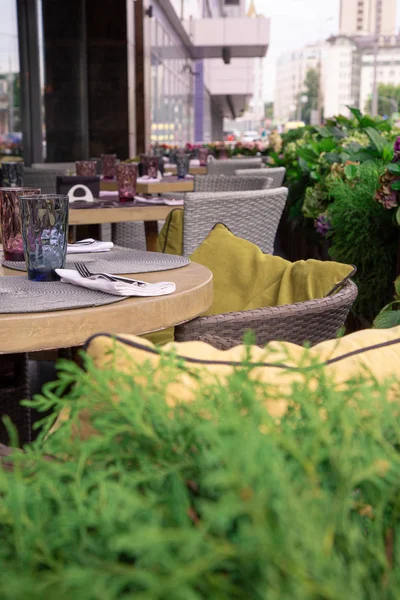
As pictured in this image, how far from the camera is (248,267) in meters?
2.12

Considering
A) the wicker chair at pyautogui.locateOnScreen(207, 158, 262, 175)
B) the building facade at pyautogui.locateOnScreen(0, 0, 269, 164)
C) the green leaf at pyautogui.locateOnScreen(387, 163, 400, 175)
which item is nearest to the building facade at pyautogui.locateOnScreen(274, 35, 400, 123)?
the building facade at pyautogui.locateOnScreen(0, 0, 269, 164)

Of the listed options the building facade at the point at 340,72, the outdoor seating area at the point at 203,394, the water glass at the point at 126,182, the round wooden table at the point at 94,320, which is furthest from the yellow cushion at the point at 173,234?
the building facade at the point at 340,72

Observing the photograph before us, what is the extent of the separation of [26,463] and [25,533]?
0.41 ft

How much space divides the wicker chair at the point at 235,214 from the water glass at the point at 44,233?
1402 millimetres

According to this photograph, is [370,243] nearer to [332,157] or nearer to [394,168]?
[394,168]

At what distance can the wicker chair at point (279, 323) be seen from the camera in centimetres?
164

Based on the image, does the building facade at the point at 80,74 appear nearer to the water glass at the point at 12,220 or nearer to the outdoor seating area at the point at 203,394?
the outdoor seating area at the point at 203,394

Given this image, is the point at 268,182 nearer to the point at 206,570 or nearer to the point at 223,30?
the point at 206,570

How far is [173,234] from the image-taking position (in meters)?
3.32

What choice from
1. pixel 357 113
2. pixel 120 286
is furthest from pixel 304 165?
pixel 120 286

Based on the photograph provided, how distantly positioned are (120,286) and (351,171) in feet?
7.87

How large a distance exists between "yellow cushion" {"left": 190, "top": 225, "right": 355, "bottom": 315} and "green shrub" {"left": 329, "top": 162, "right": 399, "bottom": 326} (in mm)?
1085

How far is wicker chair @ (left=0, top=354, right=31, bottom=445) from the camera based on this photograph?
87.9 inches

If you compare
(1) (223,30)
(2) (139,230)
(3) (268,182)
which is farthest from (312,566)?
(1) (223,30)
